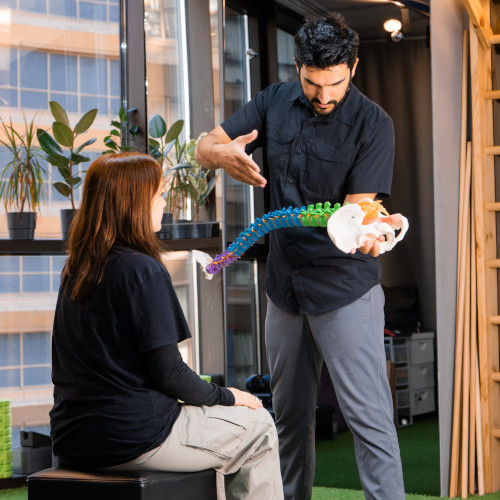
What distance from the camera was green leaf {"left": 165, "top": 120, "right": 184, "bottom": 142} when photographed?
378cm

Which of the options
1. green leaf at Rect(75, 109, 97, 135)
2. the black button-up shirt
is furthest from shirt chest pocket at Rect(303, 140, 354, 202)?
green leaf at Rect(75, 109, 97, 135)

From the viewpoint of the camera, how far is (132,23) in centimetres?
388

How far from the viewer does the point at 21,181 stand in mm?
3564

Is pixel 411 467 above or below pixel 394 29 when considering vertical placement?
below

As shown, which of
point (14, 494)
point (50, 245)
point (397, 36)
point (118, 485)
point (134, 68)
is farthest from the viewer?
point (134, 68)

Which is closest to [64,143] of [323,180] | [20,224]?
[20,224]

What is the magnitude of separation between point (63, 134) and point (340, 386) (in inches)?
77.0

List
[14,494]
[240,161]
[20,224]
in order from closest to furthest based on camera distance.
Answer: [240,161] < [14,494] < [20,224]

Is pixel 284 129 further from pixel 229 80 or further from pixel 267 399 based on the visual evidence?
pixel 267 399

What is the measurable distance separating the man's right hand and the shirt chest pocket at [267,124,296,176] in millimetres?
103

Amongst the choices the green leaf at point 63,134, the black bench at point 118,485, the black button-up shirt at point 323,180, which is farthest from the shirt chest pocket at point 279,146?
the green leaf at point 63,134

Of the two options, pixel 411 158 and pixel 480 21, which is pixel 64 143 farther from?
pixel 480 21

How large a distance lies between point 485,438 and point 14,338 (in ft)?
6.84

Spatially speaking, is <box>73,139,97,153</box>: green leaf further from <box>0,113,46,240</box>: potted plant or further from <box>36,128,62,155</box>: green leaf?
<box>0,113,46,240</box>: potted plant
